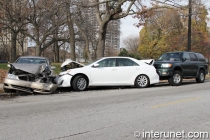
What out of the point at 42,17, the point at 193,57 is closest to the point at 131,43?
the point at 42,17

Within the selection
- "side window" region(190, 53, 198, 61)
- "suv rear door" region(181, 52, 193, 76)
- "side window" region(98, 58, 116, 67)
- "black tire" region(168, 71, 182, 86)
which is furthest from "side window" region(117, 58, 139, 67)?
"side window" region(190, 53, 198, 61)

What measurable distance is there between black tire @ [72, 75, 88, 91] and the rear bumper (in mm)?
1318

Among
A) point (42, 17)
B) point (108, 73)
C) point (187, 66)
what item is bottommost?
point (108, 73)

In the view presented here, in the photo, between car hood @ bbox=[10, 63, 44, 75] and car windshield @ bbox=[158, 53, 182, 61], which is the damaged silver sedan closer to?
car hood @ bbox=[10, 63, 44, 75]

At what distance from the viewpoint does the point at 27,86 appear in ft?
36.0

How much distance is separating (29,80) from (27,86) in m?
0.31

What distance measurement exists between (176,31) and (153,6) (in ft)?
107

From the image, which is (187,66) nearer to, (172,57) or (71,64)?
(172,57)

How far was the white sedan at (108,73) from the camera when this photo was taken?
1241cm

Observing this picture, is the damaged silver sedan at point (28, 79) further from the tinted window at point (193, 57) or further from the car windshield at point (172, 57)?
the tinted window at point (193, 57)

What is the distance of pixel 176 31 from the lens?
51250 millimetres

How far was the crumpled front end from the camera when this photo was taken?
1093 centimetres

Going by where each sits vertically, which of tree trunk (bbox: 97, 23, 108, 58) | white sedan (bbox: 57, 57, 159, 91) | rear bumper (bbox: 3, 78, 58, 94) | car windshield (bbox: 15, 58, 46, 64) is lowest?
rear bumper (bbox: 3, 78, 58, 94)

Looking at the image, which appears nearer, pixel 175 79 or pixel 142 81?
pixel 142 81
